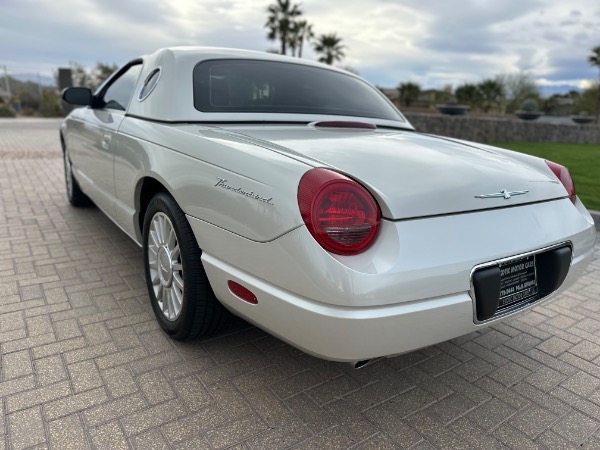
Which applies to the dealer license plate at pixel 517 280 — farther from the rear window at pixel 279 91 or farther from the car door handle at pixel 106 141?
the car door handle at pixel 106 141

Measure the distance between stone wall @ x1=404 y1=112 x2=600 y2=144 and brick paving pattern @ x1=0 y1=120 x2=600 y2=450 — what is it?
1272 centimetres

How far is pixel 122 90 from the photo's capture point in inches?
140

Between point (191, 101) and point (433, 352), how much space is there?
1921 mm

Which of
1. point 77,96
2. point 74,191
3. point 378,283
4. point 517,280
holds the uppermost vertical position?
point 77,96

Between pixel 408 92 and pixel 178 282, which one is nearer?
pixel 178 282

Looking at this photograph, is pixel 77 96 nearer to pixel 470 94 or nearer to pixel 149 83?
pixel 149 83

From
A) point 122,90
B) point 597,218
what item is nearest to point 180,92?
point 122,90

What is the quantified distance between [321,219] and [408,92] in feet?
126

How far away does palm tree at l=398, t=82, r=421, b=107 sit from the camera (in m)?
37.4

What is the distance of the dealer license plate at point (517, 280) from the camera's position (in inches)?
73.2

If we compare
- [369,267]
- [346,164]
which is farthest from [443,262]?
[346,164]

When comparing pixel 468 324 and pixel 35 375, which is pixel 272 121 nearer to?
pixel 468 324

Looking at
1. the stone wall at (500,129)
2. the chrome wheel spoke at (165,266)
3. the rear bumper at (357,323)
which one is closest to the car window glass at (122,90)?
the chrome wheel spoke at (165,266)

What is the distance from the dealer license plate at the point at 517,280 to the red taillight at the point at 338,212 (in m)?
0.61
